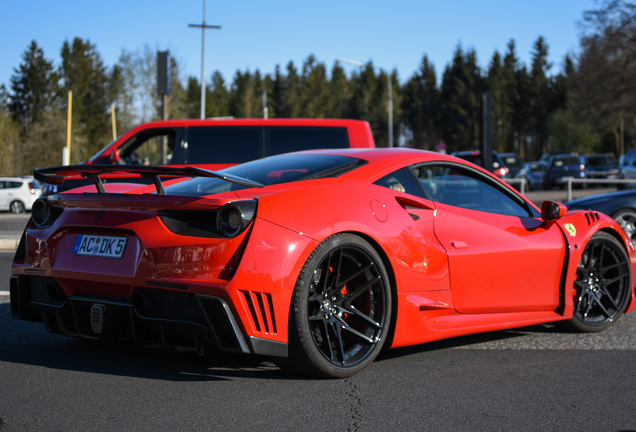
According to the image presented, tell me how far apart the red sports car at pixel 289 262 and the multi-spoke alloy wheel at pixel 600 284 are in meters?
0.42

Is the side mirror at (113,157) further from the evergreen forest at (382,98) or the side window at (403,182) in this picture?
the evergreen forest at (382,98)

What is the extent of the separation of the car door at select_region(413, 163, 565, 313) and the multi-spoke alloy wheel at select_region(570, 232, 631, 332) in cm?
37

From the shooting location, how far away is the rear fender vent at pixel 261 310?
3.43m

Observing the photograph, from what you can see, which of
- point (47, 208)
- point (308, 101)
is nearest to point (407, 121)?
point (308, 101)

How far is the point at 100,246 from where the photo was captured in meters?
3.76

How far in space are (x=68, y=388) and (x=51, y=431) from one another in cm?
67

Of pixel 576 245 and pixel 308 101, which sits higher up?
pixel 308 101

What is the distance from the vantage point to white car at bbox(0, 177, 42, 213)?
29109 millimetres

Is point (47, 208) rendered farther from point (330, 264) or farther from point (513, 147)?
point (513, 147)

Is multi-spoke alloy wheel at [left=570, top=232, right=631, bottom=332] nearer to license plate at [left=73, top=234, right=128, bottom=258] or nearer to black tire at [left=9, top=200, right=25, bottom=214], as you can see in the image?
license plate at [left=73, top=234, right=128, bottom=258]

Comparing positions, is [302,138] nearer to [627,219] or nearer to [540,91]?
[627,219]

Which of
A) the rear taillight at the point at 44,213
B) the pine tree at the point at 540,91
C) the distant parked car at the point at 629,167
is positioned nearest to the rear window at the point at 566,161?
the distant parked car at the point at 629,167

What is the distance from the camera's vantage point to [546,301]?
4.90 meters

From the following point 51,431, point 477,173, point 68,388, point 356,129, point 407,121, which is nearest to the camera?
point 51,431
